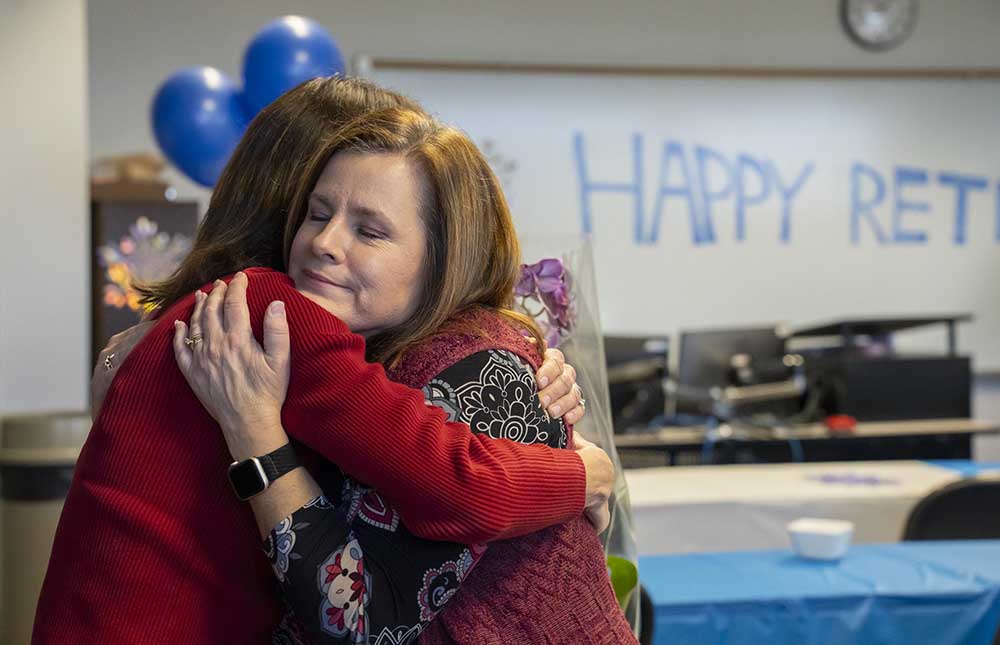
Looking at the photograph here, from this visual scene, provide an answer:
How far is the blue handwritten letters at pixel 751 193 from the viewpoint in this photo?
6.21 m

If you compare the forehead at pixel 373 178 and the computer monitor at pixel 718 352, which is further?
the computer monitor at pixel 718 352

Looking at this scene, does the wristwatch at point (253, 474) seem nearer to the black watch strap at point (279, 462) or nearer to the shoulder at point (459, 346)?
the black watch strap at point (279, 462)

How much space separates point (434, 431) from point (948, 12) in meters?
6.66

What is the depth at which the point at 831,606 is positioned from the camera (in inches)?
75.2

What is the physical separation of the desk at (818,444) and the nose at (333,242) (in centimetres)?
359

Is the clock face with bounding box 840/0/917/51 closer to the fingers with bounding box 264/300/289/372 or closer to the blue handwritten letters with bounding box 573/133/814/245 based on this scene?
the blue handwritten letters with bounding box 573/133/814/245

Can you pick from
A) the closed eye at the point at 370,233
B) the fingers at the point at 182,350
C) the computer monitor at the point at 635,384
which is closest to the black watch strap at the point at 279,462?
the fingers at the point at 182,350

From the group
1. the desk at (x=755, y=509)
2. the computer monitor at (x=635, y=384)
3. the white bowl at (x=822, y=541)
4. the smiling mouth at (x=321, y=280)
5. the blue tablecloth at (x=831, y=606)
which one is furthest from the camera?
the computer monitor at (x=635, y=384)

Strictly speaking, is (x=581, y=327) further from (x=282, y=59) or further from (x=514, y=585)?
(x=282, y=59)

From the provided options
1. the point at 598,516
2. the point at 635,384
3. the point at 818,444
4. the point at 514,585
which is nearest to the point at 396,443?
the point at 514,585

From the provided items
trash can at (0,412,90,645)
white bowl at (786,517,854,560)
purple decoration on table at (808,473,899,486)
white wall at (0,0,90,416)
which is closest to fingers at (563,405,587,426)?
white bowl at (786,517,854,560)

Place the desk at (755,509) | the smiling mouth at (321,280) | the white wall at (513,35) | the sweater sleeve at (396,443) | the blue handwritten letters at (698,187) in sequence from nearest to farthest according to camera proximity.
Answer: the sweater sleeve at (396,443)
the smiling mouth at (321,280)
the desk at (755,509)
the white wall at (513,35)
the blue handwritten letters at (698,187)

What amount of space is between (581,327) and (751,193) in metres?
5.09

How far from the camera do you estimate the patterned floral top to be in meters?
0.89
